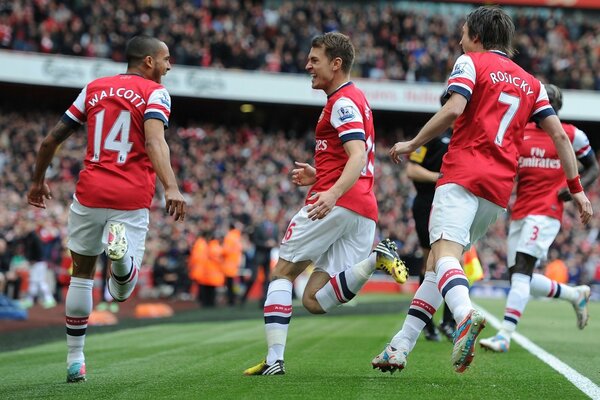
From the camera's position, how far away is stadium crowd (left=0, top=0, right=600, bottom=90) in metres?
31.2

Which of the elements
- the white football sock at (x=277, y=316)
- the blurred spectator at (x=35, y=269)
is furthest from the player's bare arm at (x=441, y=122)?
the blurred spectator at (x=35, y=269)

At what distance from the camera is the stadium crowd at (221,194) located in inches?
925

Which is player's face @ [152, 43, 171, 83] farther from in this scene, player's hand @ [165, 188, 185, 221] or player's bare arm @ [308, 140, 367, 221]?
player's bare arm @ [308, 140, 367, 221]

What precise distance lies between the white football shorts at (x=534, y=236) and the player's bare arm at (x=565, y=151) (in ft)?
8.27

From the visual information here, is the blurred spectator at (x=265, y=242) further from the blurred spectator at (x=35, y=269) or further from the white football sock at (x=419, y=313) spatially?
the white football sock at (x=419, y=313)

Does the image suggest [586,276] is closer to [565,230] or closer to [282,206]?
[565,230]

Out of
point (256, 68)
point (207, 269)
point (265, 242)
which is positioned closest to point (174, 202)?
point (265, 242)

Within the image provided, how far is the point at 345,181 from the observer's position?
5836 mm

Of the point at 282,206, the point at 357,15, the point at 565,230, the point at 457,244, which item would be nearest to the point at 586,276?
the point at 565,230

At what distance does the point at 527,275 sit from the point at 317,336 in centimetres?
262

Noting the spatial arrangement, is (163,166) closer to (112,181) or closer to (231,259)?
(112,181)

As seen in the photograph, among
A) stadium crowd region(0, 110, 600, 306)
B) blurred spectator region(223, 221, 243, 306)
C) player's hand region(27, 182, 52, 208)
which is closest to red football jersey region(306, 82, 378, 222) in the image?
player's hand region(27, 182, 52, 208)

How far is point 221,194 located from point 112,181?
74.1 feet

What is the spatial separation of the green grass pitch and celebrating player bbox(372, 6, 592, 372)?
550 mm
